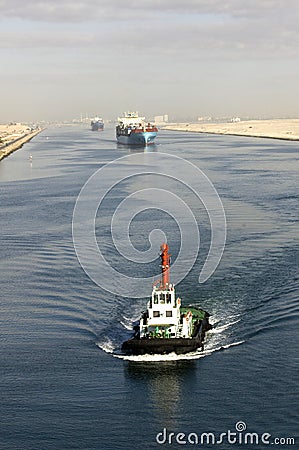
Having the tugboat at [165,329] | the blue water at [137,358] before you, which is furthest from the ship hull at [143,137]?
the tugboat at [165,329]

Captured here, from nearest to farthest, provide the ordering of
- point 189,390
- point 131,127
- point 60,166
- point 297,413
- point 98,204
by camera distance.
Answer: point 297,413, point 189,390, point 98,204, point 60,166, point 131,127

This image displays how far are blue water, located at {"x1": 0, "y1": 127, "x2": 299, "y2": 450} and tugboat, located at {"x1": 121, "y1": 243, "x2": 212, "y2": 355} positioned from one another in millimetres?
629

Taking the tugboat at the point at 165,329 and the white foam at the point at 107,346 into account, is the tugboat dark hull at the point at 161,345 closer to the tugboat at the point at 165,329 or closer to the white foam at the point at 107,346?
the tugboat at the point at 165,329

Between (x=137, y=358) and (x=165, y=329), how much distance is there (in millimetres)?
2285

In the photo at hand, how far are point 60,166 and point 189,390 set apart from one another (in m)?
Answer: 103

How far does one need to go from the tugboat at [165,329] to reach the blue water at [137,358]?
629mm

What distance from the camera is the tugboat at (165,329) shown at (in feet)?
108

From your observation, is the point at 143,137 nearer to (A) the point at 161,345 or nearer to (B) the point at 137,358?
(A) the point at 161,345

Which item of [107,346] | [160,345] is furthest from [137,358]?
[107,346]

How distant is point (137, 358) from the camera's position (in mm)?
32719

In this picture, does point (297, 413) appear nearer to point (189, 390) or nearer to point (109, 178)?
point (189, 390)

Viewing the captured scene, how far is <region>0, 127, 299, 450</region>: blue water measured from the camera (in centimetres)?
2669

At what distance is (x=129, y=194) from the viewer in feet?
281

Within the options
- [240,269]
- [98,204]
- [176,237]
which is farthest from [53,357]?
[98,204]
